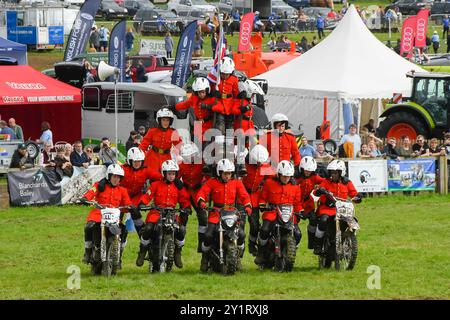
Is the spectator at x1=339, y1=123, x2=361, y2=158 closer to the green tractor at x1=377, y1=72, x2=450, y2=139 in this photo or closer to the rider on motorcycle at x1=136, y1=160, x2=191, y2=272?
the green tractor at x1=377, y1=72, x2=450, y2=139

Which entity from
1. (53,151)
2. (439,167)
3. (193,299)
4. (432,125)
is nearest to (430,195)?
(439,167)

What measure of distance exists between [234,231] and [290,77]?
1735 cm

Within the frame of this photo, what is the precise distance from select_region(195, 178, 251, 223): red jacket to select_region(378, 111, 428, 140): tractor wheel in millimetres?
14136

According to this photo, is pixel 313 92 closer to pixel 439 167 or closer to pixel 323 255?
pixel 439 167

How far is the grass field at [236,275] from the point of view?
17.2 metres

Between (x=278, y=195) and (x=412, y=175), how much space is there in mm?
10871

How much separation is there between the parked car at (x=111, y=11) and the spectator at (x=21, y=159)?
3817 cm

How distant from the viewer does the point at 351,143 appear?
96.9 feet

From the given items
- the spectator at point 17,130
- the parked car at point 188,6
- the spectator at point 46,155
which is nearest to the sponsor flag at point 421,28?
the parked car at point 188,6

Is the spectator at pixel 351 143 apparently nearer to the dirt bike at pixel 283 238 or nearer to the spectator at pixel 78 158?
the spectator at pixel 78 158

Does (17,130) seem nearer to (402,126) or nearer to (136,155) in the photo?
(402,126)

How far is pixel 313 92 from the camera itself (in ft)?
111

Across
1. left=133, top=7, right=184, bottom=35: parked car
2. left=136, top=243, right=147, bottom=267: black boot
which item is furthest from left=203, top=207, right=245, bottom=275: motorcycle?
left=133, top=7, right=184, bottom=35: parked car

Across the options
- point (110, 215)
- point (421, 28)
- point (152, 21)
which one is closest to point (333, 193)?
point (110, 215)
